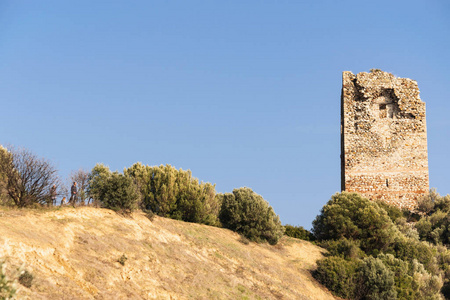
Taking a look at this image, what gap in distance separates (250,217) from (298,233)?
6903mm

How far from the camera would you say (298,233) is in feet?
111

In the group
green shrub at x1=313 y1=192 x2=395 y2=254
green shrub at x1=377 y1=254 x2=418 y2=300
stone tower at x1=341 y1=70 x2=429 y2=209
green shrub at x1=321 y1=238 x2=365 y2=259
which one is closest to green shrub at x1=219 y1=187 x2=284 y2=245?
green shrub at x1=321 y1=238 x2=365 y2=259

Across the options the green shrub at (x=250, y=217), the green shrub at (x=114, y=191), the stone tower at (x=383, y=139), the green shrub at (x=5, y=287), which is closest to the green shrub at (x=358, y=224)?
the green shrub at (x=250, y=217)

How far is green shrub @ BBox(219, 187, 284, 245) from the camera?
27.9m

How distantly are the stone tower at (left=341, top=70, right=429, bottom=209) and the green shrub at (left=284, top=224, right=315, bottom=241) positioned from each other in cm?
805

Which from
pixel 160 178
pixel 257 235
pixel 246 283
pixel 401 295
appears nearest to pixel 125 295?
pixel 246 283

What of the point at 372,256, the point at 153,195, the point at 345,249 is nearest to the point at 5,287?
the point at 153,195

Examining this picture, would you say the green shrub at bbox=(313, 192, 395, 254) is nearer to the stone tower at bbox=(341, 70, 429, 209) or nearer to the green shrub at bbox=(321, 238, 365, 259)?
the green shrub at bbox=(321, 238, 365, 259)

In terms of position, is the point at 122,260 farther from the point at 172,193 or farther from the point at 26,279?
the point at 172,193

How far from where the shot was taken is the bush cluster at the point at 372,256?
2542 centimetres

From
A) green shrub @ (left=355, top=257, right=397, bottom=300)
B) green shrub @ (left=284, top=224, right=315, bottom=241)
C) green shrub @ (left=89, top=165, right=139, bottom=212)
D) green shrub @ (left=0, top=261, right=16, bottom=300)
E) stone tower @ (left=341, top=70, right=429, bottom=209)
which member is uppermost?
stone tower @ (left=341, top=70, right=429, bottom=209)

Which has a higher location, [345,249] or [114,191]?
[114,191]

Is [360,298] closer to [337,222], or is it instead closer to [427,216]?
[337,222]

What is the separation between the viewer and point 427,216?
125ft
